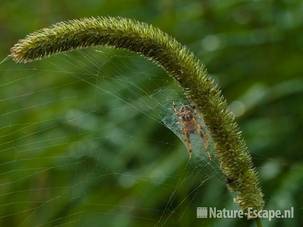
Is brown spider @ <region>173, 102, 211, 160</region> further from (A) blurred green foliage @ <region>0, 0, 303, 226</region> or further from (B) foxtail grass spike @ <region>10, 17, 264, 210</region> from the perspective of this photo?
(A) blurred green foliage @ <region>0, 0, 303, 226</region>

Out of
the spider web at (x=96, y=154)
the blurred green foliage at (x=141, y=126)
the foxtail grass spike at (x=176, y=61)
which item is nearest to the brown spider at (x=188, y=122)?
the foxtail grass spike at (x=176, y=61)

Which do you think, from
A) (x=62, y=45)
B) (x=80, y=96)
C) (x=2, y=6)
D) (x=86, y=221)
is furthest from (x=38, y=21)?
(x=62, y=45)

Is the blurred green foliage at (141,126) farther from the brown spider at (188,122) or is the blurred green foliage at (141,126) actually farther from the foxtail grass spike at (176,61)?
the foxtail grass spike at (176,61)

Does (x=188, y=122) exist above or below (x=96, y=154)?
below

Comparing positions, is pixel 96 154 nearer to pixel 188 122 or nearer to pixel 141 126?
pixel 141 126

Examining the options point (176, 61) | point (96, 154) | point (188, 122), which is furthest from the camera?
point (96, 154)

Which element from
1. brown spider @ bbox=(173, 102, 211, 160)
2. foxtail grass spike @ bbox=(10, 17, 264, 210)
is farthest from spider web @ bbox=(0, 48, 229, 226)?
foxtail grass spike @ bbox=(10, 17, 264, 210)

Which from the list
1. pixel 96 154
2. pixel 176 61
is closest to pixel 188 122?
pixel 176 61

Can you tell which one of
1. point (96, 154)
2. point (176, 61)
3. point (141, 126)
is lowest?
point (176, 61)

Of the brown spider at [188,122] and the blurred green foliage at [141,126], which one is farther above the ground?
the blurred green foliage at [141,126]
